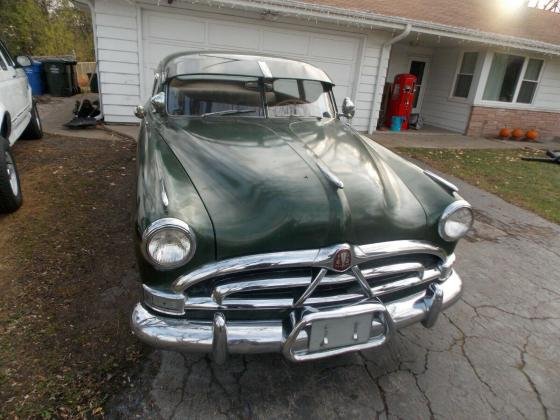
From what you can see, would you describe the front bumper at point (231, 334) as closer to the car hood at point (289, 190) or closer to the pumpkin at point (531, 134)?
the car hood at point (289, 190)

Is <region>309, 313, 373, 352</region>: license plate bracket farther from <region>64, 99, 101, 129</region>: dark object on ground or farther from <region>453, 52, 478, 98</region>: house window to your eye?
<region>453, 52, 478, 98</region>: house window

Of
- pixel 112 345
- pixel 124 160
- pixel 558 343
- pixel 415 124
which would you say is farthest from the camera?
pixel 415 124

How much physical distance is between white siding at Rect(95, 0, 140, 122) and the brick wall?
9.17 meters

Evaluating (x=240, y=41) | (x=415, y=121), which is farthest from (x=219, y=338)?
(x=415, y=121)

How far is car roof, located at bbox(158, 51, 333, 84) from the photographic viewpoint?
3213mm

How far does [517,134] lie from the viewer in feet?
36.9

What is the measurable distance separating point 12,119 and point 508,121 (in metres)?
12.4

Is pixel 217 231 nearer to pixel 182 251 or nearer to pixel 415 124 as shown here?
pixel 182 251

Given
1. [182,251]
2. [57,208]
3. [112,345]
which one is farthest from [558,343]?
[57,208]

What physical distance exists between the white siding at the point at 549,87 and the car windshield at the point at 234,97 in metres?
11.5

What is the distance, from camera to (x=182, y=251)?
1.66 metres

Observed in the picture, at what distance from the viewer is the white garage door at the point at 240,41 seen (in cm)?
761

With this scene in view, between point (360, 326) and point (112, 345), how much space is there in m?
1.51

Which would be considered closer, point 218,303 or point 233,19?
point 218,303
